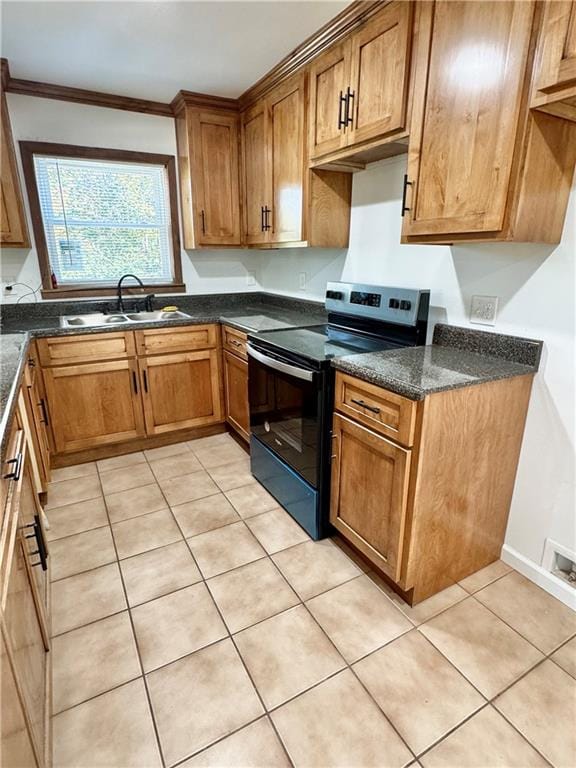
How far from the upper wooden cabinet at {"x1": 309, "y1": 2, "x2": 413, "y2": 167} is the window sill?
157cm

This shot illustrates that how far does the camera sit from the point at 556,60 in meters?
1.14

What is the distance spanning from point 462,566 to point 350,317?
4.25 feet

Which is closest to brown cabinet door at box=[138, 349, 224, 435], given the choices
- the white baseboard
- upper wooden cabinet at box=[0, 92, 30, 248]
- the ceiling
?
upper wooden cabinet at box=[0, 92, 30, 248]

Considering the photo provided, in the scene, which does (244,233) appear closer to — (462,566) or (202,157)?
(202,157)

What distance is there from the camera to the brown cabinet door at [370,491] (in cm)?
151

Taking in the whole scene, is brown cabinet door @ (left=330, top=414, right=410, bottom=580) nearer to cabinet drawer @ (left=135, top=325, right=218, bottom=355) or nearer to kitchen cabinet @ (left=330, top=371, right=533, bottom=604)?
kitchen cabinet @ (left=330, top=371, right=533, bottom=604)

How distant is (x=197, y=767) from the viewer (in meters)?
1.12

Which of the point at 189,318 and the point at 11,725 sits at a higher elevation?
the point at 189,318

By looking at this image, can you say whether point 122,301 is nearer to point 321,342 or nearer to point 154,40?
point 154,40

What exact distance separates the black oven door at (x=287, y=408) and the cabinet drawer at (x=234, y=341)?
0.27 m

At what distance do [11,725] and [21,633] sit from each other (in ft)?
0.79

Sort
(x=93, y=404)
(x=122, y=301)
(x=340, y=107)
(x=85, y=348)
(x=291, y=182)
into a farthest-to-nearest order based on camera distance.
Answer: (x=122, y=301), (x=93, y=404), (x=85, y=348), (x=291, y=182), (x=340, y=107)

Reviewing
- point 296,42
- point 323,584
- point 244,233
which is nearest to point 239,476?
point 323,584

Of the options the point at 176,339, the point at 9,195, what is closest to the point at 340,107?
the point at 176,339
